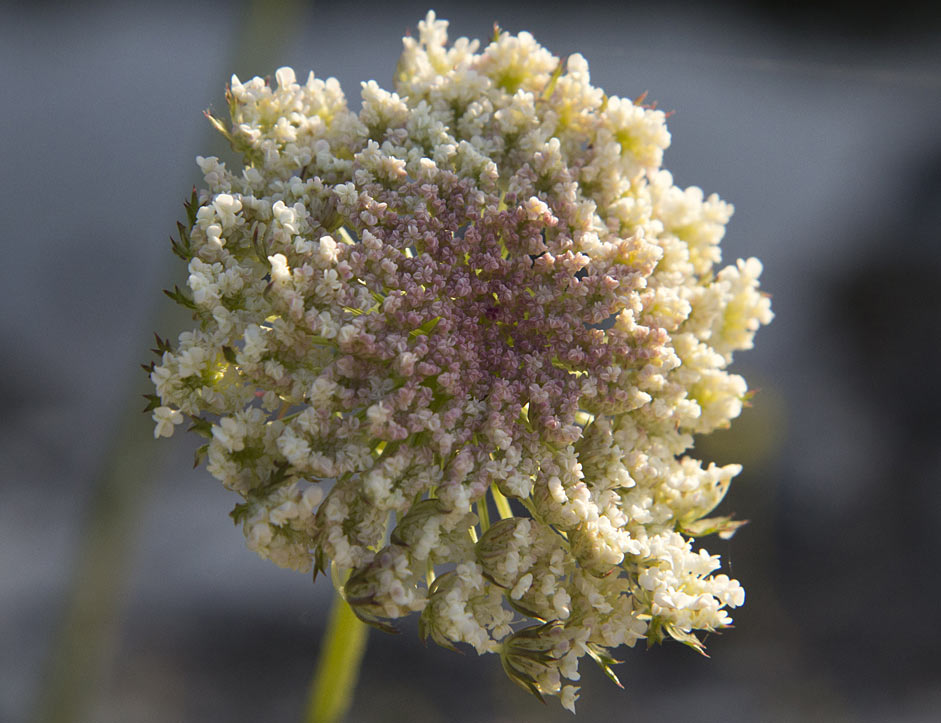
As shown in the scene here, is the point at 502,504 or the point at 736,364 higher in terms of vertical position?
the point at 736,364

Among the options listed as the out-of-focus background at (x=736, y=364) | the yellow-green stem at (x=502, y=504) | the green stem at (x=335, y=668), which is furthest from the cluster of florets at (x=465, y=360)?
the out-of-focus background at (x=736, y=364)

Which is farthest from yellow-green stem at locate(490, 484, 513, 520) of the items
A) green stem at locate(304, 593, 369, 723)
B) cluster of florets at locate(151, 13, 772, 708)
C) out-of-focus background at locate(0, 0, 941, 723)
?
out-of-focus background at locate(0, 0, 941, 723)

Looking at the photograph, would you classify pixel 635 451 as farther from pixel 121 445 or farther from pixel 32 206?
pixel 32 206

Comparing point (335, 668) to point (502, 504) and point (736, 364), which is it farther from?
point (736, 364)

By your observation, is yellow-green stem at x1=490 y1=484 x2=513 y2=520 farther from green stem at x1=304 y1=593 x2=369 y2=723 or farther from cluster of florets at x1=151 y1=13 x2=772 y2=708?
green stem at x1=304 y1=593 x2=369 y2=723

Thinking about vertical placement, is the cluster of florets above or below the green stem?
above

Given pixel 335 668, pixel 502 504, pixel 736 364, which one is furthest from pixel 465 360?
pixel 736 364

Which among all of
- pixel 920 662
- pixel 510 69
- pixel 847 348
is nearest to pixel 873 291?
pixel 847 348
